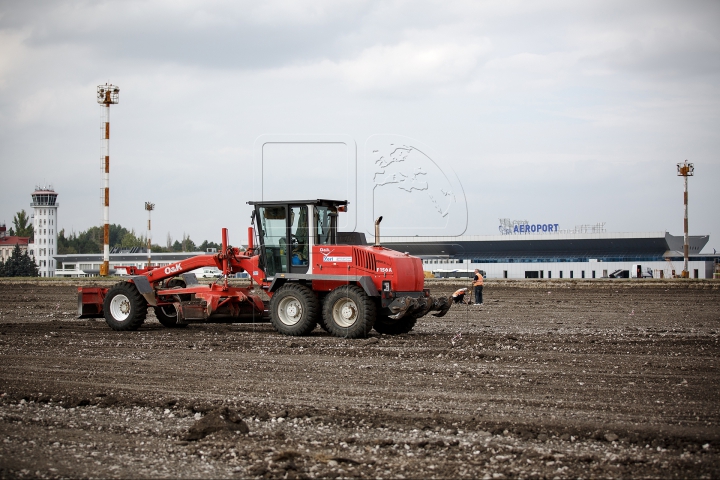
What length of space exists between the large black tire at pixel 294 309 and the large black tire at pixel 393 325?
1.63 metres

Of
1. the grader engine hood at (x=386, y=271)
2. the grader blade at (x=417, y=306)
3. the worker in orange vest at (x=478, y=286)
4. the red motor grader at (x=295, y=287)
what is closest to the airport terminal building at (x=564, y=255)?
the worker in orange vest at (x=478, y=286)

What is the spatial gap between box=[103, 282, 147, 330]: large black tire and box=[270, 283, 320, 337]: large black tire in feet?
10.5

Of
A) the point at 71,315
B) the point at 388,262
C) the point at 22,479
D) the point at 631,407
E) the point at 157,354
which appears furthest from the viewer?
the point at 71,315

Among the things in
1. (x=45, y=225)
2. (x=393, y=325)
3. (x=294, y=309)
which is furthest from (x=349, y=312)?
(x=45, y=225)

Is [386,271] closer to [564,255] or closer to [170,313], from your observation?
[170,313]

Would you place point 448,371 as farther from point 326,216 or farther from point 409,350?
point 326,216

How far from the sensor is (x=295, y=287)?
15703mm

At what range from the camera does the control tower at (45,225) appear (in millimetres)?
110562

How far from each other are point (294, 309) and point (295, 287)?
484 millimetres

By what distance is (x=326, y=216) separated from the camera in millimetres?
16250

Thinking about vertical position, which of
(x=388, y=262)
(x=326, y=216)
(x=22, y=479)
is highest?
(x=326, y=216)

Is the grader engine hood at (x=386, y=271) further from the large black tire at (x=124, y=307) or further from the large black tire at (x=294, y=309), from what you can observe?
the large black tire at (x=124, y=307)

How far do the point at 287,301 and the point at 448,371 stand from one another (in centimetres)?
581

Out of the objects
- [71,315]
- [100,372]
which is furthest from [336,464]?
[71,315]
